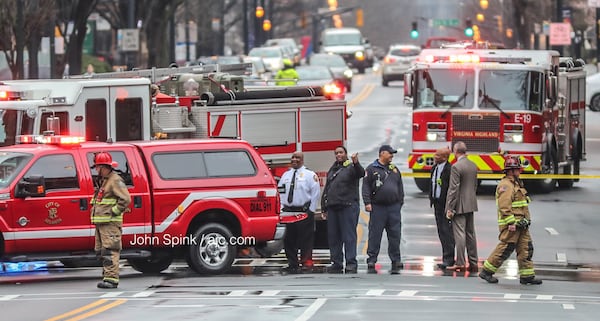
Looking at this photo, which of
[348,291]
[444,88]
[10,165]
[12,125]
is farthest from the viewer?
[444,88]

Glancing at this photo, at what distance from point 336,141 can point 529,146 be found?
22.0 feet

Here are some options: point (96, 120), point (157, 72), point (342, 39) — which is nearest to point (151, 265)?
point (96, 120)

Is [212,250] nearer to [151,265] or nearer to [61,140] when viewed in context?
[151,265]

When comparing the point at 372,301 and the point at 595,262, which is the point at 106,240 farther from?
the point at 595,262

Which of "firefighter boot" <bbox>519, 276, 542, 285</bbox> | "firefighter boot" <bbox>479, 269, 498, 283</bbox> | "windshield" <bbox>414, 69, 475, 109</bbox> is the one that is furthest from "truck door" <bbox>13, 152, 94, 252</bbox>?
"windshield" <bbox>414, 69, 475, 109</bbox>

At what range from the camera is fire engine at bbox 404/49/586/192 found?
1115 inches

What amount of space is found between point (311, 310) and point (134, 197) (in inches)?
152

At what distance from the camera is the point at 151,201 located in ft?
58.0

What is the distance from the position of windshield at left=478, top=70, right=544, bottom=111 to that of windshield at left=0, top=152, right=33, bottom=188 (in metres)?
13.0

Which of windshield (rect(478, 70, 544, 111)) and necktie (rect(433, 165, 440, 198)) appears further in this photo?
windshield (rect(478, 70, 544, 111))

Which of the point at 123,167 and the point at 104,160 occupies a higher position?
the point at 104,160

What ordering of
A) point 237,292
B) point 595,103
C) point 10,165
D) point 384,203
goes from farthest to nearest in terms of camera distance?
1. point 595,103
2. point 384,203
3. point 10,165
4. point 237,292

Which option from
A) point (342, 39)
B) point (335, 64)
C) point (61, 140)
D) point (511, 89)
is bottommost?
point (61, 140)

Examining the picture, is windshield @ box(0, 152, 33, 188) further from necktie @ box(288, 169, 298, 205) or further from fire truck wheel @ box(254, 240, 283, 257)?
necktie @ box(288, 169, 298, 205)
